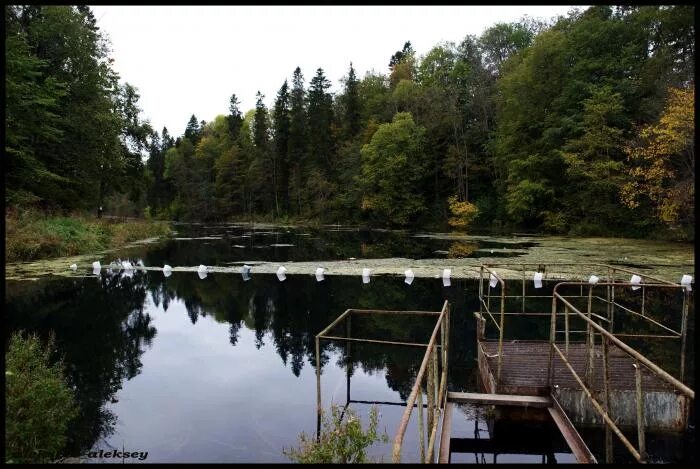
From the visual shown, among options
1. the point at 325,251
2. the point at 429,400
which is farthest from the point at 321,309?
the point at 325,251

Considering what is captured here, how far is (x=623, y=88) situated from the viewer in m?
32.7

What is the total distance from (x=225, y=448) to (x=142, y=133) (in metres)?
42.6

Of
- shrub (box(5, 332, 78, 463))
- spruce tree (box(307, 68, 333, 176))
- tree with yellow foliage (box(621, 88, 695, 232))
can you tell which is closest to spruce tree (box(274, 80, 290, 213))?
spruce tree (box(307, 68, 333, 176))

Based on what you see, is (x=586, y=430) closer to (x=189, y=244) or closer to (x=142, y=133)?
(x=189, y=244)

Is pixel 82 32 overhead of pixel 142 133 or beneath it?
overhead

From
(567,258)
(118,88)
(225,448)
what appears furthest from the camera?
(118,88)

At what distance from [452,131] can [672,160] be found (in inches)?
1090

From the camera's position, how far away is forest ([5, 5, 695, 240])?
26422mm

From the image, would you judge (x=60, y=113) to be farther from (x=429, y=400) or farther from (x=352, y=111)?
(x=352, y=111)

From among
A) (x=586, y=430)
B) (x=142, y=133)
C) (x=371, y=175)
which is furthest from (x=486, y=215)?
(x=586, y=430)

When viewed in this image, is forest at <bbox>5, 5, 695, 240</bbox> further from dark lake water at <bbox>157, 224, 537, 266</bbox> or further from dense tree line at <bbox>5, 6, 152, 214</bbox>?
dark lake water at <bbox>157, 224, 537, 266</bbox>

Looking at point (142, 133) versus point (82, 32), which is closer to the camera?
point (82, 32)

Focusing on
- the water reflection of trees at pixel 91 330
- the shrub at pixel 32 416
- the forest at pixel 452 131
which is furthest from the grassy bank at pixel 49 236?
the shrub at pixel 32 416

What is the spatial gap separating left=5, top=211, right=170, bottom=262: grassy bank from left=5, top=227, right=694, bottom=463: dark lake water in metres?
5.23
